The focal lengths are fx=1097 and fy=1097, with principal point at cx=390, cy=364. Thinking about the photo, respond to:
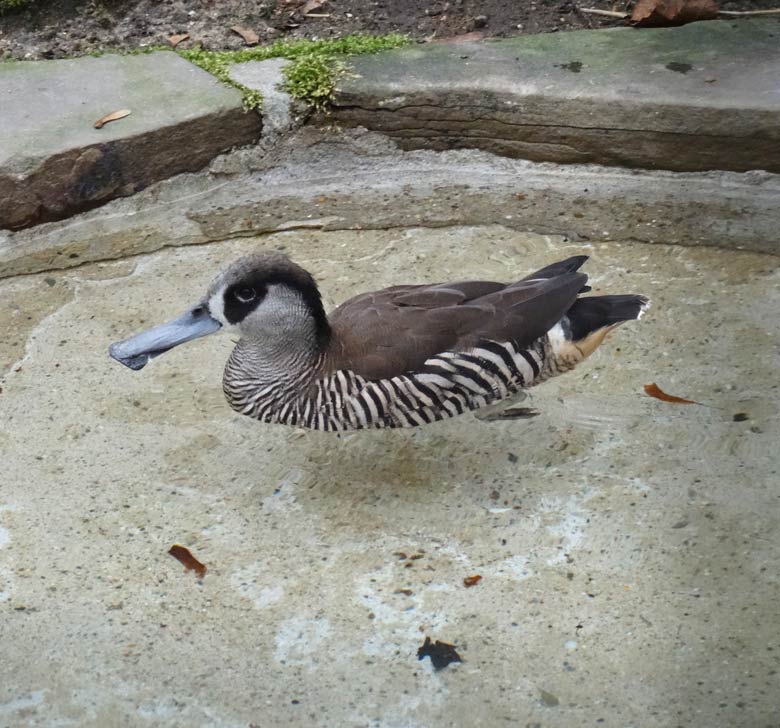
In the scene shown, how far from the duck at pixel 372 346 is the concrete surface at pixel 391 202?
3.52 feet

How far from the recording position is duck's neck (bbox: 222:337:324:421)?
3305 millimetres

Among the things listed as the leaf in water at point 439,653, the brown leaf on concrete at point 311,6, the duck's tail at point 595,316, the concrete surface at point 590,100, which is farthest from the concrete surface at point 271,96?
the leaf in water at point 439,653

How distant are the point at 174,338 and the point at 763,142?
2.49 meters

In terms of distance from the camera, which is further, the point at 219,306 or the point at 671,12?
the point at 671,12

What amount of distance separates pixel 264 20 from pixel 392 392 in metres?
2.66

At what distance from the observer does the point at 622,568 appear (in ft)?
9.93

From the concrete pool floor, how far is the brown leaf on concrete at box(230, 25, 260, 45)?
1442 millimetres

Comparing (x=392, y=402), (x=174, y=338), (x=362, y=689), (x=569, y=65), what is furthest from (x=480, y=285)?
(x=569, y=65)

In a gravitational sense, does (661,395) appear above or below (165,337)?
below

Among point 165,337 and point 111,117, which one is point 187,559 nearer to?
point 165,337

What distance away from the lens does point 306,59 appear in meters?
4.63

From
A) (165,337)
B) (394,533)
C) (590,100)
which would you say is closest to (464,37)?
(590,100)

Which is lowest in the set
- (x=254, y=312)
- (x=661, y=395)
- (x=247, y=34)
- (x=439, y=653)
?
(x=439, y=653)

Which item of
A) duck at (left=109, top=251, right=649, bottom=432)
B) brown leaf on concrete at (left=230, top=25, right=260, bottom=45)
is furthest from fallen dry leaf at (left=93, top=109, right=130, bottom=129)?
duck at (left=109, top=251, right=649, bottom=432)
